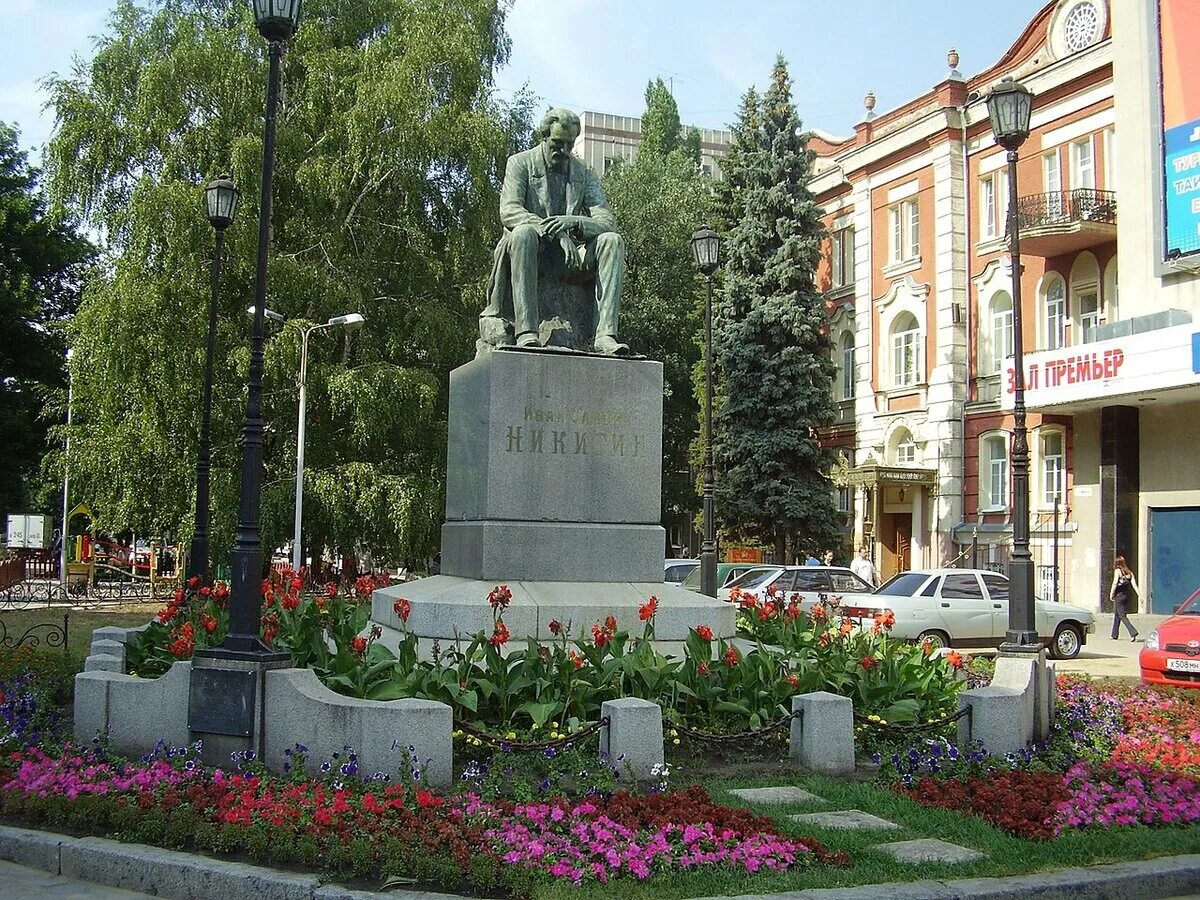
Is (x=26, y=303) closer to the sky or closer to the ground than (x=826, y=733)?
closer to the sky

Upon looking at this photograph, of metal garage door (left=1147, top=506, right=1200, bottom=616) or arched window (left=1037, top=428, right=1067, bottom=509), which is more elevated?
arched window (left=1037, top=428, right=1067, bottom=509)

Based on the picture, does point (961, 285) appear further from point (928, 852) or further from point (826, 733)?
point (928, 852)

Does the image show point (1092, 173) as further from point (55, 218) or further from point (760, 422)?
point (55, 218)

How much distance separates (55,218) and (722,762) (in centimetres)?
2490

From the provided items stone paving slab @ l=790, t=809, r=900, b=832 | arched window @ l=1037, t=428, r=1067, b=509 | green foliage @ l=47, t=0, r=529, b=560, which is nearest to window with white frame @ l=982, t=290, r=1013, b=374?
arched window @ l=1037, t=428, r=1067, b=509

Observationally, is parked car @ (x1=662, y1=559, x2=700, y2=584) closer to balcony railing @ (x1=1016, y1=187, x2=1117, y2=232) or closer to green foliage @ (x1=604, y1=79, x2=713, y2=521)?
balcony railing @ (x1=1016, y1=187, x2=1117, y2=232)

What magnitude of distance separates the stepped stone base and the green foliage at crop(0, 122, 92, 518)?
1357 inches

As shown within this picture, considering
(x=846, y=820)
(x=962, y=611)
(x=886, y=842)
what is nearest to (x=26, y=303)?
(x=962, y=611)

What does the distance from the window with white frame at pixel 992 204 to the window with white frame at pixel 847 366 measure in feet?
25.3

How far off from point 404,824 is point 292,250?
80.1ft

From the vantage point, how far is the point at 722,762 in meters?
8.06

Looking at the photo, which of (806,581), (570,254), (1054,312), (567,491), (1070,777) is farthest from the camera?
(1054,312)

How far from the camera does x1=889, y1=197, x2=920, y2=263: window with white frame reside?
1571 inches

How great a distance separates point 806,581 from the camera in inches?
866
